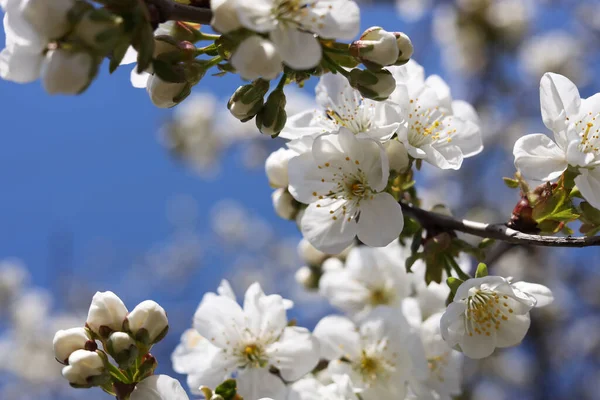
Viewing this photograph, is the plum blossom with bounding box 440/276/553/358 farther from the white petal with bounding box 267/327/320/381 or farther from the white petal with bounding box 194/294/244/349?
the white petal with bounding box 194/294/244/349

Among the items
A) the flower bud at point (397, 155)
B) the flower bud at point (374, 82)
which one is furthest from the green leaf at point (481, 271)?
the flower bud at point (374, 82)

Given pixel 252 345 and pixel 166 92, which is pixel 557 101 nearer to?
pixel 166 92

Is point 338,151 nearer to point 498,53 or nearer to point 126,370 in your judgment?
point 126,370

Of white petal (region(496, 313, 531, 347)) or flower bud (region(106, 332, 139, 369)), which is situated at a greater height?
flower bud (region(106, 332, 139, 369))

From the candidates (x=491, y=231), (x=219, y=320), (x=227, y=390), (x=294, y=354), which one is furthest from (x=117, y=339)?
(x=491, y=231)

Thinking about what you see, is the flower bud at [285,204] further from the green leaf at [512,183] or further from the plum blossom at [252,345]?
the green leaf at [512,183]

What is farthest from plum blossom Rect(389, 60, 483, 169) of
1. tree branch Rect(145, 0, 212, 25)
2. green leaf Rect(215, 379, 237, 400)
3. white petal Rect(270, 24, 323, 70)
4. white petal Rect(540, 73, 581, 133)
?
green leaf Rect(215, 379, 237, 400)

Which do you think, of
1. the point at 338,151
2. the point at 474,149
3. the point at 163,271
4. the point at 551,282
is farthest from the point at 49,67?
the point at 163,271
